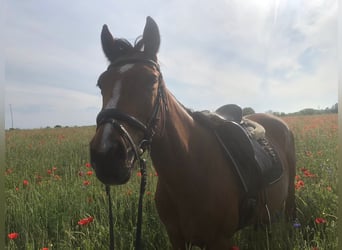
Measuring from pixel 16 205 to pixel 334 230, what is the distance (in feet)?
11.5

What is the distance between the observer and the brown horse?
1.30 metres

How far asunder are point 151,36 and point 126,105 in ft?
1.76

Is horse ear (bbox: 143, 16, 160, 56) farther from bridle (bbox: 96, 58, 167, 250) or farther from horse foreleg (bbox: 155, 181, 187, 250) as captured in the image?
horse foreleg (bbox: 155, 181, 187, 250)

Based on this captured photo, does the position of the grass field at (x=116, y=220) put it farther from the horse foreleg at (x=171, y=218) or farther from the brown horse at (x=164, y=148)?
the brown horse at (x=164, y=148)

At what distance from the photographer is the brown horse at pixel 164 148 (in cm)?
130

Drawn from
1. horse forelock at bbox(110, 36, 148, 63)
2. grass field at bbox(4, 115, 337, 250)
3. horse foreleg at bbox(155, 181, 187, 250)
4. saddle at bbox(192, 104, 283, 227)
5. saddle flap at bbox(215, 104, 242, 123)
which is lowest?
grass field at bbox(4, 115, 337, 250)

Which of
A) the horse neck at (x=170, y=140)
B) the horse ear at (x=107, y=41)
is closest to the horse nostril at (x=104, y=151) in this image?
the horse neck at (x=170, y=140)

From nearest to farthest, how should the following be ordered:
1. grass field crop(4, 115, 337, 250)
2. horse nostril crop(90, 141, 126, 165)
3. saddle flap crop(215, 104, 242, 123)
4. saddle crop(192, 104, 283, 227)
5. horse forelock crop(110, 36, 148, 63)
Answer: horse nostril crop(90, 141, 126, 165)
horse forelock crop(110, 36, 148, 63)
saddle crop(192, 104, 283, 227)
grass field crop(4, 115, 337, 250)
saddle flap crop(215, 104, 242, 123)

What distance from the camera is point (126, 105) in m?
1.37

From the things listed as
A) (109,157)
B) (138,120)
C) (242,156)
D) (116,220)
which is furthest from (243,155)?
(116,220)

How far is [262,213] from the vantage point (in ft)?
8.36

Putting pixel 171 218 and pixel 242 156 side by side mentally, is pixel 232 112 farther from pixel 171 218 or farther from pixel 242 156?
pixel 171 218

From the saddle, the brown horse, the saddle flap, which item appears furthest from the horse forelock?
the saddle flap

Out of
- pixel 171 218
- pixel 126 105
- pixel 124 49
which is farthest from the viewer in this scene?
pixel 171 218
